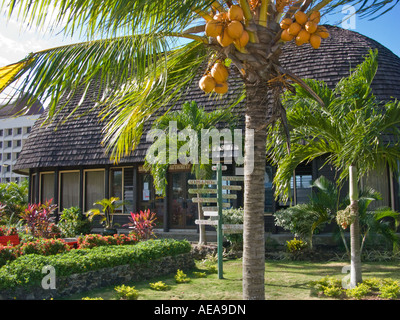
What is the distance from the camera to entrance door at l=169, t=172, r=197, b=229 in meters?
14.3

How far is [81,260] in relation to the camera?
6.95 metres

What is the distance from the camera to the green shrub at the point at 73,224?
1408cm

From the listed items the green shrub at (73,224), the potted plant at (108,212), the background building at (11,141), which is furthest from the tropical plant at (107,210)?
the background building at (11,141)

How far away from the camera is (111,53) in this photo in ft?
13.2

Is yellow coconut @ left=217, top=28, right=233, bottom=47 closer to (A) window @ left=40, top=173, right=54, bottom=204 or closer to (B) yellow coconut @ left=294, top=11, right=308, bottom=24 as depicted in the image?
(B) yellow coconut @ left=294, top=11, right=308, bottom=24

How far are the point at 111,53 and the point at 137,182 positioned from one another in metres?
11.0

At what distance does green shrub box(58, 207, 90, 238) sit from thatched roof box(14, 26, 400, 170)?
5.71 feet

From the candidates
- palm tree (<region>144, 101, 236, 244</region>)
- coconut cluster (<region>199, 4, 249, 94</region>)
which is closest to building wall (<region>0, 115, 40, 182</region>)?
palm tree (<region>144, 101, 236, 244</region>)

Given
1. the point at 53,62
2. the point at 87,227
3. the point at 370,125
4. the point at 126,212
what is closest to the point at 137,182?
the point at 126,212

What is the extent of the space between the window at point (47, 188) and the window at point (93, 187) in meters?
1.89

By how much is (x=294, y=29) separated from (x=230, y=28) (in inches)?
26.9

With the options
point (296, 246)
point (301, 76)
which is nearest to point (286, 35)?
point (296, 246)

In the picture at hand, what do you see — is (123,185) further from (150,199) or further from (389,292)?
(389,292)
